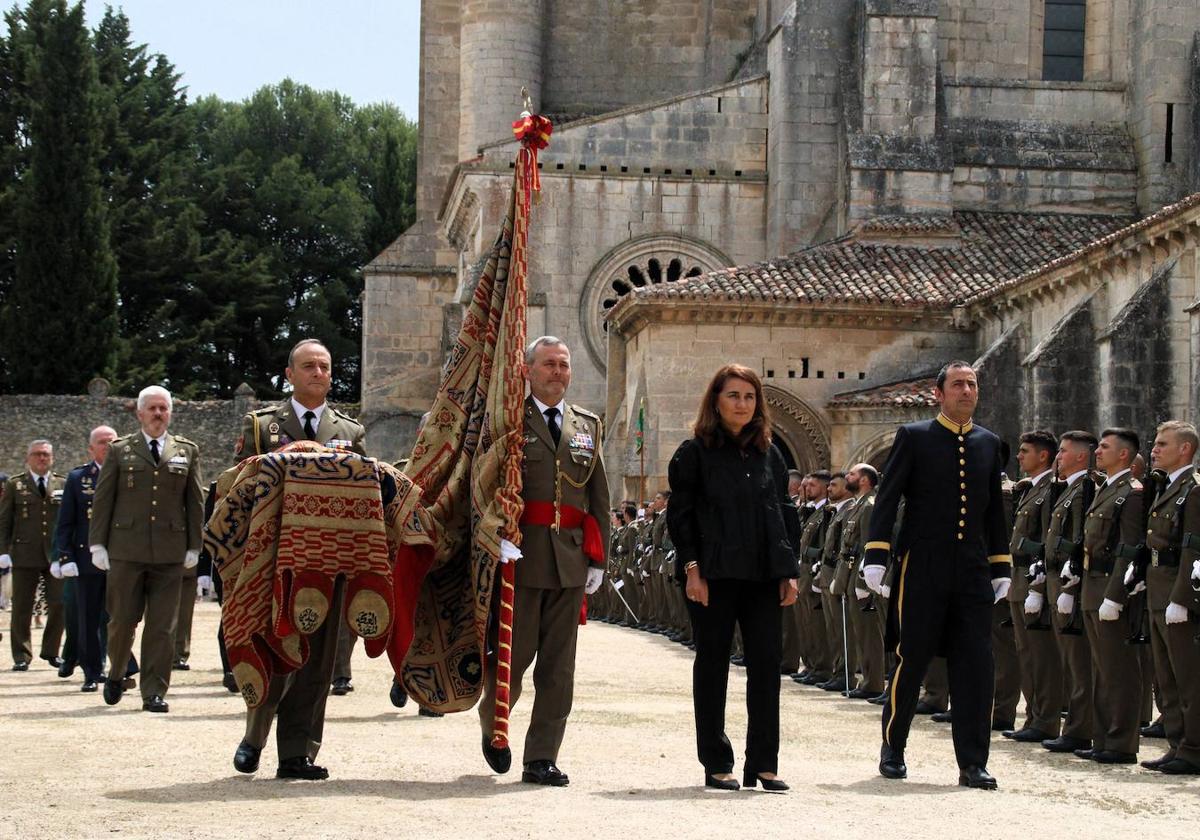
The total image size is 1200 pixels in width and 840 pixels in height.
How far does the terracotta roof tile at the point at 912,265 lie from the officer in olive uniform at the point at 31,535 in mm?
13961

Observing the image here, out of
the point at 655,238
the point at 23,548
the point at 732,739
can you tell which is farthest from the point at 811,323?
the point at 732,739

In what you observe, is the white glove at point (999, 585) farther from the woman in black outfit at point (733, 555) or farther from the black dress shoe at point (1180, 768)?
the black dress shoe at point (1180, 768)

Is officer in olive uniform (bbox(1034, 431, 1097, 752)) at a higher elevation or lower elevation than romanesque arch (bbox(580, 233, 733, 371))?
lower

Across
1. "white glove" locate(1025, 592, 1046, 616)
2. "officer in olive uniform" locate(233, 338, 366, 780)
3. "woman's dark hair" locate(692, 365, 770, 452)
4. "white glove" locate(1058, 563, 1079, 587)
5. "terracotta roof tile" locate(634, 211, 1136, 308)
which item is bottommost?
"officer in olive uniform" locate(233, 338, 366, 780)

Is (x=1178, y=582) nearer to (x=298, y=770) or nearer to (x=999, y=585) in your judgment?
(x=999, y=585)

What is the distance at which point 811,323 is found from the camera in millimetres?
30750

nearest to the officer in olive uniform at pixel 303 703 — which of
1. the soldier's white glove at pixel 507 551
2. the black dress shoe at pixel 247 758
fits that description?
the black dress shoe at pixel 247 758

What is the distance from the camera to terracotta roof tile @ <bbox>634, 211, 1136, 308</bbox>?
30453 mm

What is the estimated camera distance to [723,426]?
8977 mm

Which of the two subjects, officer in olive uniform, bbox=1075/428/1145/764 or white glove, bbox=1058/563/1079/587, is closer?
officer in olive uniform, bbox=1075/428/1145/764

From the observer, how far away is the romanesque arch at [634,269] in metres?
35.3

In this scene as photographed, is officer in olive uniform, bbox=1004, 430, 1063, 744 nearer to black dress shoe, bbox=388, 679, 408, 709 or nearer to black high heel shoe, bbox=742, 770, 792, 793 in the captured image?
black high heel shoe, bbox=742, 770, 792, 793

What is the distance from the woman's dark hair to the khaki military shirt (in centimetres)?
976

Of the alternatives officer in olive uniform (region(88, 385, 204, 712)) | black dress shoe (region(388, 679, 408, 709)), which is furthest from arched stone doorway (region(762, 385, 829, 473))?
black dress shoe (region(388, 679, 408, 709))
